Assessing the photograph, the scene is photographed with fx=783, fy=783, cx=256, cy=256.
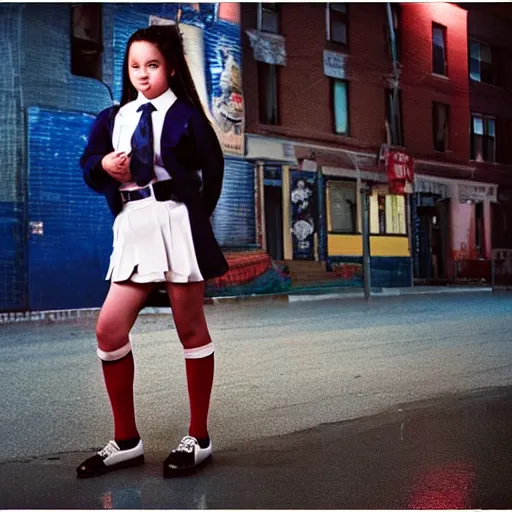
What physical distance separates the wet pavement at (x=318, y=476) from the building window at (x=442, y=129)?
5.18ft

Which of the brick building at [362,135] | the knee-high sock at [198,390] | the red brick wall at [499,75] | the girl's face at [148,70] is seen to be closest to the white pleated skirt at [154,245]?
the knee-high sock at [198,390]

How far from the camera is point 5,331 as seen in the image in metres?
3.54

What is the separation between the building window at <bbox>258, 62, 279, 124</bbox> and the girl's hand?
122 centimetres

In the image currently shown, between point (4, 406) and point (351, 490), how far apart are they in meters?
1.80

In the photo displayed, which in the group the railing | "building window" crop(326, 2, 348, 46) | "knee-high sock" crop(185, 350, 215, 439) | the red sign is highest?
"building window" crop(326, 2, 348, 46)

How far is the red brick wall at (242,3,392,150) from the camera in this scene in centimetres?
378

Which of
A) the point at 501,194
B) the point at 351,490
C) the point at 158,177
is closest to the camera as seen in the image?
the point at 351,490

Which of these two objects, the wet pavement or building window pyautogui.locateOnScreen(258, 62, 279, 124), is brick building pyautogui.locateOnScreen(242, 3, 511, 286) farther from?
the wet pavement

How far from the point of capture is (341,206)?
3992mm

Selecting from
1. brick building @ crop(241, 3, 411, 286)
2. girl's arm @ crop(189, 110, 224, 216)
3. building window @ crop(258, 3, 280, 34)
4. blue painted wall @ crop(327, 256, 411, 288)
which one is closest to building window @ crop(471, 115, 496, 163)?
brick building @ crop(241, 3, 411, 286)

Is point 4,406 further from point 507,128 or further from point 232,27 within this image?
point 507,128

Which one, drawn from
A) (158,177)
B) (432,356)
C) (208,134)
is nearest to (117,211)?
(158,177)

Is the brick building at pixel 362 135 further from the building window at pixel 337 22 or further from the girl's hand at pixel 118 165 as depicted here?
the girl's hand at pixel 118 165

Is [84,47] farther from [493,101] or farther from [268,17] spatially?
[493,101]
